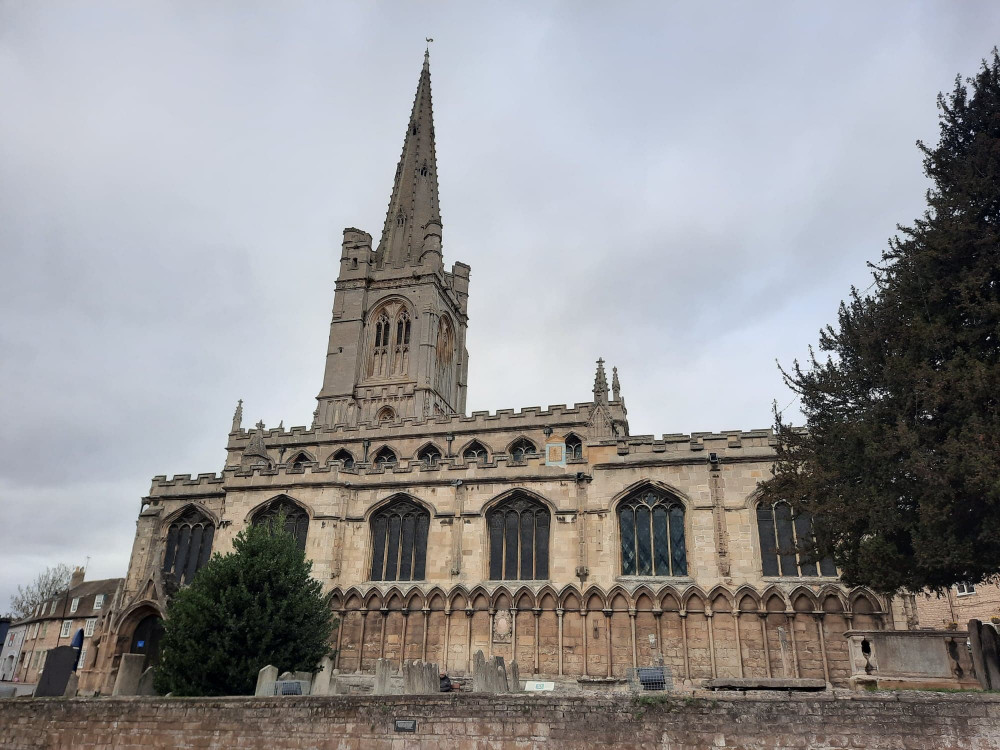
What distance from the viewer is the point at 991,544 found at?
43.7 ft

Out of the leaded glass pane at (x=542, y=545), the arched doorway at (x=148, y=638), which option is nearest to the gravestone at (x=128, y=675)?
the arched doorway at (x=148, y=638)

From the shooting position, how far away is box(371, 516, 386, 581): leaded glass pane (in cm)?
2577

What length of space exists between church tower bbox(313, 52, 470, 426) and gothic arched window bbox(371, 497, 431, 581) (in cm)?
1849

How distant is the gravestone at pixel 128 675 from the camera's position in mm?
19609

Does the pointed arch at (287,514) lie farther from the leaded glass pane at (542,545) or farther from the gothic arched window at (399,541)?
the leaded glass pane at (542,545)

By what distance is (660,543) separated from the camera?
77.6ft

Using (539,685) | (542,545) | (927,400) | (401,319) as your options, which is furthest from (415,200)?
(927,400)

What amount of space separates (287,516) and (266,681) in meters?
11.2

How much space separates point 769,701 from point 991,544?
197 inches

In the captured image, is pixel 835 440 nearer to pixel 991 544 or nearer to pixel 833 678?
pixel 991 544

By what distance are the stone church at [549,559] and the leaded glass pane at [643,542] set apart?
43 millimetres

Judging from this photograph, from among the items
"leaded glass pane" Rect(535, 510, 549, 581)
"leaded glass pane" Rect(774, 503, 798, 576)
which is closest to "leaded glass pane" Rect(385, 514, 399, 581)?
"leaded glass pane" Rect(535, 510, 549, 581)

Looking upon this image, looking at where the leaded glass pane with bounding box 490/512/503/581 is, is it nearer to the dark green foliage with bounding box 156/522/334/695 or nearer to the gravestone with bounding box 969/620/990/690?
the dark green foliage with bounding box 156/522/334/695

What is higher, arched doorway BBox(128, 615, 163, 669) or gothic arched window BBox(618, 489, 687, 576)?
gothic arched window BBox(618, 489, 687, 576)
